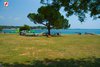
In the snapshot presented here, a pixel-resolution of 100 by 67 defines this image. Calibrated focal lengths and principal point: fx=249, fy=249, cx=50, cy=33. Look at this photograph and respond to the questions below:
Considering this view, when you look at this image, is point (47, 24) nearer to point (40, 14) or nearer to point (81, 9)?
point (40, 14)

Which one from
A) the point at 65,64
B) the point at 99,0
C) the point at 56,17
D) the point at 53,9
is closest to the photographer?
the point at 99,0

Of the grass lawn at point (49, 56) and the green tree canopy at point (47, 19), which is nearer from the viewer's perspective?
the grass lawn at point (49, 56)

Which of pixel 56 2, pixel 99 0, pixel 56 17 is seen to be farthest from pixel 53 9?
pixel 56 17

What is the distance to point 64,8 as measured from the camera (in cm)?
1405

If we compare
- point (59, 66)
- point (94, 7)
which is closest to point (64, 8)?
point (94, 7)

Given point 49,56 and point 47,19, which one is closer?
point 49,56

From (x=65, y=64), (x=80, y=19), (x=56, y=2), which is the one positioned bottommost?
(x=65, y=64)

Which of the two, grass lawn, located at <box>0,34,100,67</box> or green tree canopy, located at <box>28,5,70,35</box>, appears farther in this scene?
green tree canopy, located at <box>28,5,70,35</box>

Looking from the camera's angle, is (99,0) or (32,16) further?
(32,16)

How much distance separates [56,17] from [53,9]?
51.4 meters

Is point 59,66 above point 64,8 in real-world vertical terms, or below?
below

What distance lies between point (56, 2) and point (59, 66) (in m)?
3.82

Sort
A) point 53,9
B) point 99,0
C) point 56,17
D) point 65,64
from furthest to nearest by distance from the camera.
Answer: point 56,17, point 65,64, point 53,9, point 99,0

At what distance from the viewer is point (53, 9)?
14445mm
